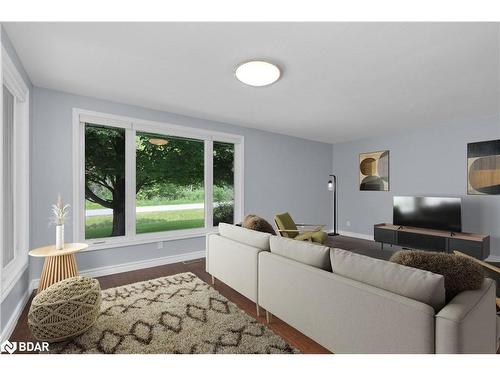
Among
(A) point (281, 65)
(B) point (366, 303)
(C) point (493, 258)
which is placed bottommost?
(C) point (493, 258)

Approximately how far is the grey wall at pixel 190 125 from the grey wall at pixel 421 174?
57 centimetres

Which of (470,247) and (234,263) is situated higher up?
(234,263)

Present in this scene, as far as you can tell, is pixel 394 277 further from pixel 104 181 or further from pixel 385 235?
pixel 385 235

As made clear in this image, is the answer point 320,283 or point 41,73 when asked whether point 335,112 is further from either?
point 41,73

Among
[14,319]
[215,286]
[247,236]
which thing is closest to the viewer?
[14,319]

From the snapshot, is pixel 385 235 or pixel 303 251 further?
pixel 385 235

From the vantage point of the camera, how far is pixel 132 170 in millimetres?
3668

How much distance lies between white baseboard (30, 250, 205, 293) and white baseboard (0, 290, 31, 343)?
0.33 meters

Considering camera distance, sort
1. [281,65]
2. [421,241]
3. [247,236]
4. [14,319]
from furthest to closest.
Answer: [421,241] → [247,236] → [281,65] → [14,319]

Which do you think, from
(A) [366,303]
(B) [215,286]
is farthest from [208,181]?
(A) [366,303]

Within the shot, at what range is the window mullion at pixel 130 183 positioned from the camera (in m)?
3.62

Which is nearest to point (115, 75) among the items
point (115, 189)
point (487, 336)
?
point (115, 189)

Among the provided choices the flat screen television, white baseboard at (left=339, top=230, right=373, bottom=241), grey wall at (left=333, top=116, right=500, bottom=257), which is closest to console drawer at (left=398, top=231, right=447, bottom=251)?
the flat screen television

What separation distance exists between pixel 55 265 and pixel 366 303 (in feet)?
9.20
